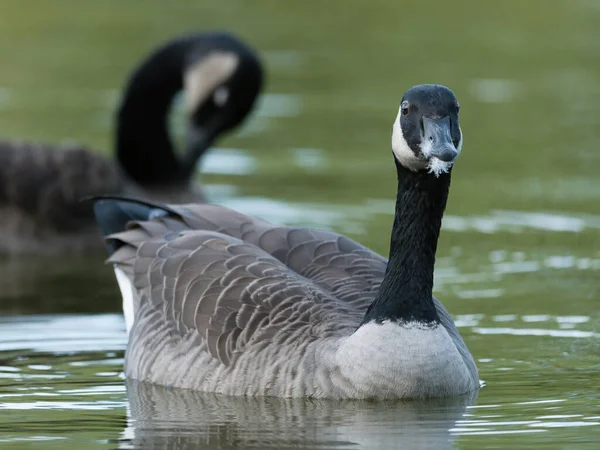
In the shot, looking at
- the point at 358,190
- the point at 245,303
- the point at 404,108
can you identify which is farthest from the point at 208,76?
the point at 404,108

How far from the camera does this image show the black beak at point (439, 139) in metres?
8.57

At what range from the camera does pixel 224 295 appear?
966 cm

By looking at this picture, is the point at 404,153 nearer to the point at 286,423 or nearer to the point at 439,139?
the point at 439,139

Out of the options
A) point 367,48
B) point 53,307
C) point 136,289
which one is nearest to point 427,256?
point 136,289

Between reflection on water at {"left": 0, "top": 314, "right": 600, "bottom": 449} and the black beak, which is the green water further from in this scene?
the black beak

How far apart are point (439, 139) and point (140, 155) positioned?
28.7ft

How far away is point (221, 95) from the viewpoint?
647 inches

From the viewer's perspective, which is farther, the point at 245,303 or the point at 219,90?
the point at 219,90


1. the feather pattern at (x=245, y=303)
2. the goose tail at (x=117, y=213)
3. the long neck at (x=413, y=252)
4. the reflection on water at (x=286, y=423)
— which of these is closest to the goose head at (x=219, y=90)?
the goose tail at (x=117, y=213)

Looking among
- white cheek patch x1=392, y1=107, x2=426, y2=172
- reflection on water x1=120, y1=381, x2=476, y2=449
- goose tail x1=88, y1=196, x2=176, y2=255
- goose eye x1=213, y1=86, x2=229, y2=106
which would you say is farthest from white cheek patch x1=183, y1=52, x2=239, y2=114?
white cheek patch x1=392, y1=107, x2=426, y2=172

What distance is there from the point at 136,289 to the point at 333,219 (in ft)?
16.6

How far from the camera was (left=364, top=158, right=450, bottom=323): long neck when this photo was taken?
9180 mm

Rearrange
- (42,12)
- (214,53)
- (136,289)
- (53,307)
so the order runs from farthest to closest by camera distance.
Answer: (42,12)
(214,53)
(53,307)
(136,289)

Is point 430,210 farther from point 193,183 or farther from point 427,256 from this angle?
point 193,183
